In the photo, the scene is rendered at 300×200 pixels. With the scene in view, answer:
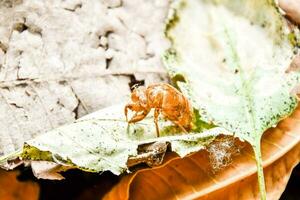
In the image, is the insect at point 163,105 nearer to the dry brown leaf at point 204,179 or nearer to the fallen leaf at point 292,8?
the dry brown leaf at point 204,179

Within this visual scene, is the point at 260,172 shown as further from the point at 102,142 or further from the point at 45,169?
the point at 45,169

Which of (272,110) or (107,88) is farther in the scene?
(107,88)

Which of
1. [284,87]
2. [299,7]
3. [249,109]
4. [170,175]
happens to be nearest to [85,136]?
[170,175]

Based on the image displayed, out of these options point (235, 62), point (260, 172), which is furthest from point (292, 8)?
point (260, 172)

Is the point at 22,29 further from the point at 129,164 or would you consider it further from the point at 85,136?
the point at 129,164

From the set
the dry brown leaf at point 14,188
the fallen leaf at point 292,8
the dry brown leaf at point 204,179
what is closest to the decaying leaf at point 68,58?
the dry brown leaf at point 14,188

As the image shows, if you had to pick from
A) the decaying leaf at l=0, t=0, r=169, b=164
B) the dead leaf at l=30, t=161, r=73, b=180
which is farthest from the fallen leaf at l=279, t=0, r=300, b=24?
the dead leaf at l=30, t=161, r=73, b=180
